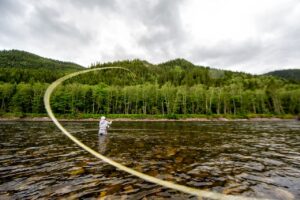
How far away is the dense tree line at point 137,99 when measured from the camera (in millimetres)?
100562

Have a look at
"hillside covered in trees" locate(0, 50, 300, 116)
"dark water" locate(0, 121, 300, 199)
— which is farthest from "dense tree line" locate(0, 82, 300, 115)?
"dark water" locate(0, 121, 300, 199)

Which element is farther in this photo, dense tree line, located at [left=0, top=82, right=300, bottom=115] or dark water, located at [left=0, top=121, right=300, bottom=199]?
dense tree line, located at [left=0, top=82, right=300, bottom=115]

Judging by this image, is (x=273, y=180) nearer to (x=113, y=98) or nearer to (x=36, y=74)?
(x=113, y=98)

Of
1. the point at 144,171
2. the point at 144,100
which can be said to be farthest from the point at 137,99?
the point at 144,171

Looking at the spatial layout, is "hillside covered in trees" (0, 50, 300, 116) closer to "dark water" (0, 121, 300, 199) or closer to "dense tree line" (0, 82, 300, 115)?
"dense tree line" (0, 82, 300, 115)

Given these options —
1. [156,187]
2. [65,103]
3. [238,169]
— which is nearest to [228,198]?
[156,187]

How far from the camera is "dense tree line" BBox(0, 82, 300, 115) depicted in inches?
3959

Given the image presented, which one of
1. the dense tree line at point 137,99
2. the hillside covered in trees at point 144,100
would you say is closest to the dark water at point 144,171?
the hillside covered in trees at point 144,100

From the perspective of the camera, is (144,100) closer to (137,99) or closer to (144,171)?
(137,99)

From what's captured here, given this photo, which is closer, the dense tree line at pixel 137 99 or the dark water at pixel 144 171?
the dark water at pixel 144 171

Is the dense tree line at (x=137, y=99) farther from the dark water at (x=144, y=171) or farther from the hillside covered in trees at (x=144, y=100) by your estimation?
the dark water at (x=144, y=171)

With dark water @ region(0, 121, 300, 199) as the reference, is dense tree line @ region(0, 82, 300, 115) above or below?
above

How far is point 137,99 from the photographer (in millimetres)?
104500

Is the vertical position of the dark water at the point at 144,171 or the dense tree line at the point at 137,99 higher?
the dense tree line at the point at 137,99
